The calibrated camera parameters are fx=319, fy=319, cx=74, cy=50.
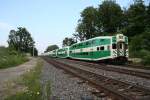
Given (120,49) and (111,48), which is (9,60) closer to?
(111,48)

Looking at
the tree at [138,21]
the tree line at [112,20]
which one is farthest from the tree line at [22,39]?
the tree at [138,21]

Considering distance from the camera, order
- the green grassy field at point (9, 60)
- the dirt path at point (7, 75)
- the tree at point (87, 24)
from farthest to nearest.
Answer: the tree at point (87, 24), the green grassy field at point (9, 60), the dirt path at point (7, 75)

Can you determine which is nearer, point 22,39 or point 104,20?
point 104,20

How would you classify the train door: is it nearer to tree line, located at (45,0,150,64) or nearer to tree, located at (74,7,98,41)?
tree line, located at (45,0,150,64)

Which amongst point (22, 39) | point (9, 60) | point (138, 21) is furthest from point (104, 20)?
point (22, 39)

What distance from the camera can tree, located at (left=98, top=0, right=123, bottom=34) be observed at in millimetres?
92250

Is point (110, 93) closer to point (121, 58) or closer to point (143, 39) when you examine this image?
point (121, 58)

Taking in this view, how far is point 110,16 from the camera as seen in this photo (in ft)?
313

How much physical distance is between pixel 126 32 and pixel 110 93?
5421 centimetres

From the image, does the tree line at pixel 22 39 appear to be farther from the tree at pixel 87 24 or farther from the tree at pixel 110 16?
the tree at pixel 110 16

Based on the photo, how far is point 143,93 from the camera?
1045 centimetres

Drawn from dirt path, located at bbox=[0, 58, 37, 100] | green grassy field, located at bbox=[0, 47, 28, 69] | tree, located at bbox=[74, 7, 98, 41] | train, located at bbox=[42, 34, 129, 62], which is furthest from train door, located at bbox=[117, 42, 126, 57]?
tree, located at bbox=[74, 7, 98, 41]

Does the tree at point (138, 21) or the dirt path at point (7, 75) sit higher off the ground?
the tree at point (138, 21)

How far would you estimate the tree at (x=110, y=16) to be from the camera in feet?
303
